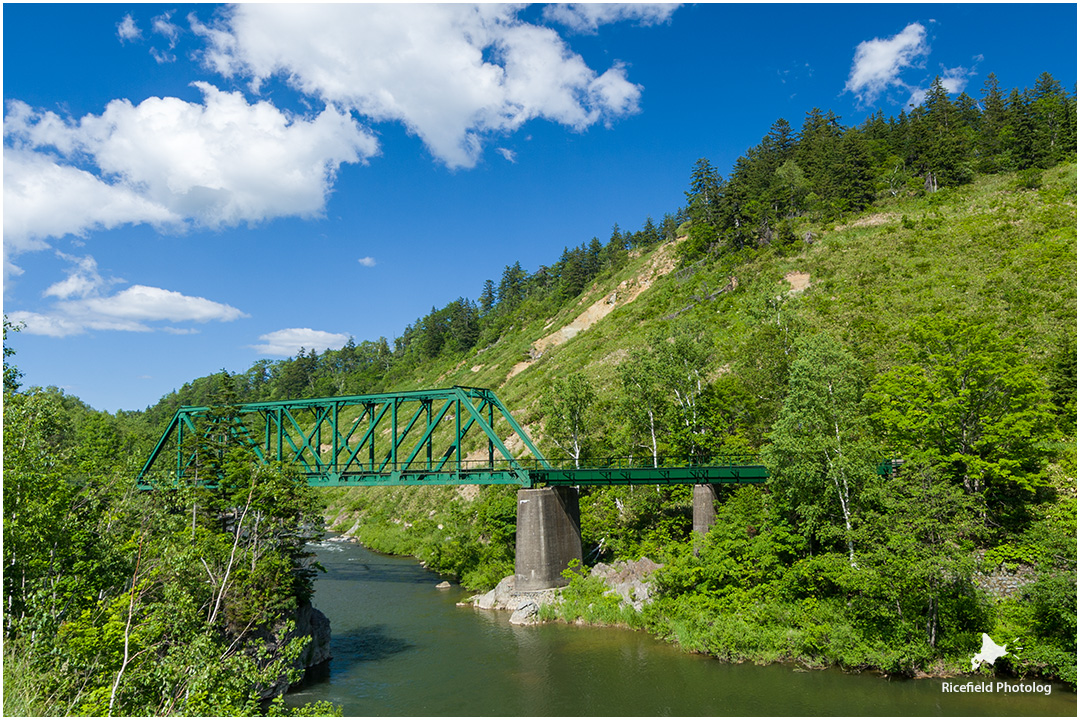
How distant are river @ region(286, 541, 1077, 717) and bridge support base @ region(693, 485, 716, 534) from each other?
8040 mm

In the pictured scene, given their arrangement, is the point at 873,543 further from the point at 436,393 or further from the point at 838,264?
the point at 838,264

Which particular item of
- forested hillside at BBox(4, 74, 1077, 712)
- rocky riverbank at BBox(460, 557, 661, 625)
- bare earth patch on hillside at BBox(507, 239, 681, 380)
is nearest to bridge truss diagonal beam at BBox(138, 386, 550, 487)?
forested hillside at BBox(4, 74, 1077, 712)

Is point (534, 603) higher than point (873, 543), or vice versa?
point (873, 543)

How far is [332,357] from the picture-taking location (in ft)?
595

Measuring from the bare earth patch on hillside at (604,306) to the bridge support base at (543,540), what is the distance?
5843cm

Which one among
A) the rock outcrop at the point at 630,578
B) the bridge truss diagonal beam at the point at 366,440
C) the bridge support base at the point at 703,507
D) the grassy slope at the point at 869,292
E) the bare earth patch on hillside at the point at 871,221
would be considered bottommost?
the rock outcrop at the point at 630,578

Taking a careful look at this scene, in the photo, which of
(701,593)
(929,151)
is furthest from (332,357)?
(701,593)

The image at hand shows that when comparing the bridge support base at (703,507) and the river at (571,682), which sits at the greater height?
the bridge support base at (703,507)

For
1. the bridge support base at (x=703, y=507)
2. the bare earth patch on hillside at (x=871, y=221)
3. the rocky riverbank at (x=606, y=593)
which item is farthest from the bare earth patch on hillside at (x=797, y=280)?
the rocky riverbank at (x=606, y=593)

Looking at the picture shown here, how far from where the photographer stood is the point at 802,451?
28.2 meters

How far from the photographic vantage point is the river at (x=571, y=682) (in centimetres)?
2228

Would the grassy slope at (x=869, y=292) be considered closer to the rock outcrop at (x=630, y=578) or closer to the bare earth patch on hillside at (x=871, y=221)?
the bare earth patch on hillside at (x=871, y=221)

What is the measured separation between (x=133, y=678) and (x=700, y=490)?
2990 cm

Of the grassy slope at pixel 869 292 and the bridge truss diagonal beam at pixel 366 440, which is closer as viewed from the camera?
the bridge truss diagonal beam at pixel 366 440
